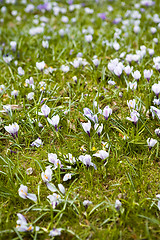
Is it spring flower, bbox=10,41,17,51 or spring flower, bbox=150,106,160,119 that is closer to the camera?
spring flower, bbox=150,106,160,119

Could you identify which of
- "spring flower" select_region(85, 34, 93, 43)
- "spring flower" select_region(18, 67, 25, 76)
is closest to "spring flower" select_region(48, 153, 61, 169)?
"spring flower" select_region(18, 67, 25, 76)

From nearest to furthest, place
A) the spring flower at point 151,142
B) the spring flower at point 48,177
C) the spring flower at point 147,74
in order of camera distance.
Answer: the spring flower at point 48,177 → the spring flower at point 151,142 → the spring flower at point 147,74

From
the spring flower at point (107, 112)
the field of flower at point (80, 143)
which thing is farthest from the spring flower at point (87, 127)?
the spring flower at point (107, 112)

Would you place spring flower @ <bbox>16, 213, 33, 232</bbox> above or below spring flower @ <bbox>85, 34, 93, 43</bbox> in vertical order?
below

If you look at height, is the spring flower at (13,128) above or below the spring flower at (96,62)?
below

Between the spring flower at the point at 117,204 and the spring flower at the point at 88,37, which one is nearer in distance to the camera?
the spring flower at the point at 117,204

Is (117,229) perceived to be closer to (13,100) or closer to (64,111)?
(64,111)

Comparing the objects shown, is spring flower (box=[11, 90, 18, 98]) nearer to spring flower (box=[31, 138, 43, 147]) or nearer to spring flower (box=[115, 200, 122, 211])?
spring flower (box=[31, 138, 43, 147])

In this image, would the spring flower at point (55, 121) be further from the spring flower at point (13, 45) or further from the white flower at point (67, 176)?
the spring flower at point (13, 45)
